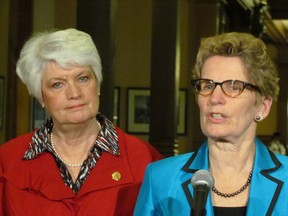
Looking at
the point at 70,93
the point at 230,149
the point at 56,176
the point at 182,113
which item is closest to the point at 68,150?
the point at 56,176

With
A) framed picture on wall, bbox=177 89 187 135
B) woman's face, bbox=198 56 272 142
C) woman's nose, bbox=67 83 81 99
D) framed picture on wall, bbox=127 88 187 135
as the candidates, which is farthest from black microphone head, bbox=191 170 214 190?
framed picture on wall, bbox=177 89 187 135

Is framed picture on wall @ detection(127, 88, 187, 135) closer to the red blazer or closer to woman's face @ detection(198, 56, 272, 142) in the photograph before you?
the red blazer

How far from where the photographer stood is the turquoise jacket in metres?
2.38

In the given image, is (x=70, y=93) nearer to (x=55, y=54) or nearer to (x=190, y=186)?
(x=55, y=54)

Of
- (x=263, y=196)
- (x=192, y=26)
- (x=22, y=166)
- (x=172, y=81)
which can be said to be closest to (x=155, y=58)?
(x=172, y=81)

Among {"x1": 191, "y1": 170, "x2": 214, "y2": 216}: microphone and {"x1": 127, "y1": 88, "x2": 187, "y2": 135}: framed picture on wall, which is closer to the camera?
{"x1": 191, "y1": 170, "x2": 214, "y2": 216}: microphone

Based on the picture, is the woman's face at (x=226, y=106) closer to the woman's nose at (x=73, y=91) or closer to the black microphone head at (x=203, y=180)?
the black microphone head at (x=203, y=180)

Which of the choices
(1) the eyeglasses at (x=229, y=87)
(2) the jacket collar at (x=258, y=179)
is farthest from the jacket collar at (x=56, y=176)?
(1) the eyeglasses at (x=229, y=87)

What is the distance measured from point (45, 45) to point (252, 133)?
874 mm

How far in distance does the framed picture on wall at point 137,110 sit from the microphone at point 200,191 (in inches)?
421

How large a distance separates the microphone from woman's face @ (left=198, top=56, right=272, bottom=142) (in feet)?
1.13

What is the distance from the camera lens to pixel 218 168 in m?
2.46

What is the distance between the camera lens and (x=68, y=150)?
2953mm

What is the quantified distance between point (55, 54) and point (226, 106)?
791 mm
